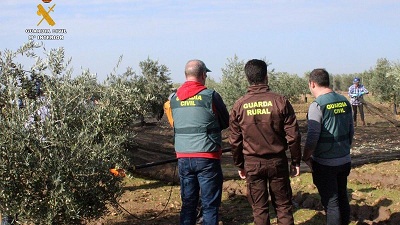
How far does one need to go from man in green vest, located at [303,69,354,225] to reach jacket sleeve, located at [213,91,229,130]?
2.85ft

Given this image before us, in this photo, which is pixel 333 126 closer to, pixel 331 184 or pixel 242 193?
pixel 331 184

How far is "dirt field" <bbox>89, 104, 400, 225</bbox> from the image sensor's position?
640cm

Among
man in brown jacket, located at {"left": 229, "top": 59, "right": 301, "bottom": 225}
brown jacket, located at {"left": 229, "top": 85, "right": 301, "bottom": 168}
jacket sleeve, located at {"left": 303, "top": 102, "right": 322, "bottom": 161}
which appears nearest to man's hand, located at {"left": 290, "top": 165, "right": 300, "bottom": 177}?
man in brown jacket, located at {"left": 229, "top": 59, "right": 301, "bottom": 225}

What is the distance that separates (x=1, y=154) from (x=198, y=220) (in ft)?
9.04

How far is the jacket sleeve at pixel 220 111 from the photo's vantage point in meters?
5.08

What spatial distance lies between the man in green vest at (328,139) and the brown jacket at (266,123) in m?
0.34

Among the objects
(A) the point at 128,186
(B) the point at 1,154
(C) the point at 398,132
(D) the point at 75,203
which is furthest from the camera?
(C) the point at 398,132

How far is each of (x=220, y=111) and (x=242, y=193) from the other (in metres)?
3.00

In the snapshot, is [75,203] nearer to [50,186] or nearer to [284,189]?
[50,186]

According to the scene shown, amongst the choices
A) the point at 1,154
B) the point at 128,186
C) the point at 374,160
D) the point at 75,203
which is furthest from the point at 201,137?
the point at 374,160

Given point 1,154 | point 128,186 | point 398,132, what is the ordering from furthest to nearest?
1. point 398,132
2. point 128,186
3. point 1,154

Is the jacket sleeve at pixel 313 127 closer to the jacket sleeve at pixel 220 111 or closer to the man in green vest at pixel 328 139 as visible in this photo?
the man in green vest at pixel 328 139

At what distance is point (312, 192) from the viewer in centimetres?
764

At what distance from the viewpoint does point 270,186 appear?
4816 millimetres
